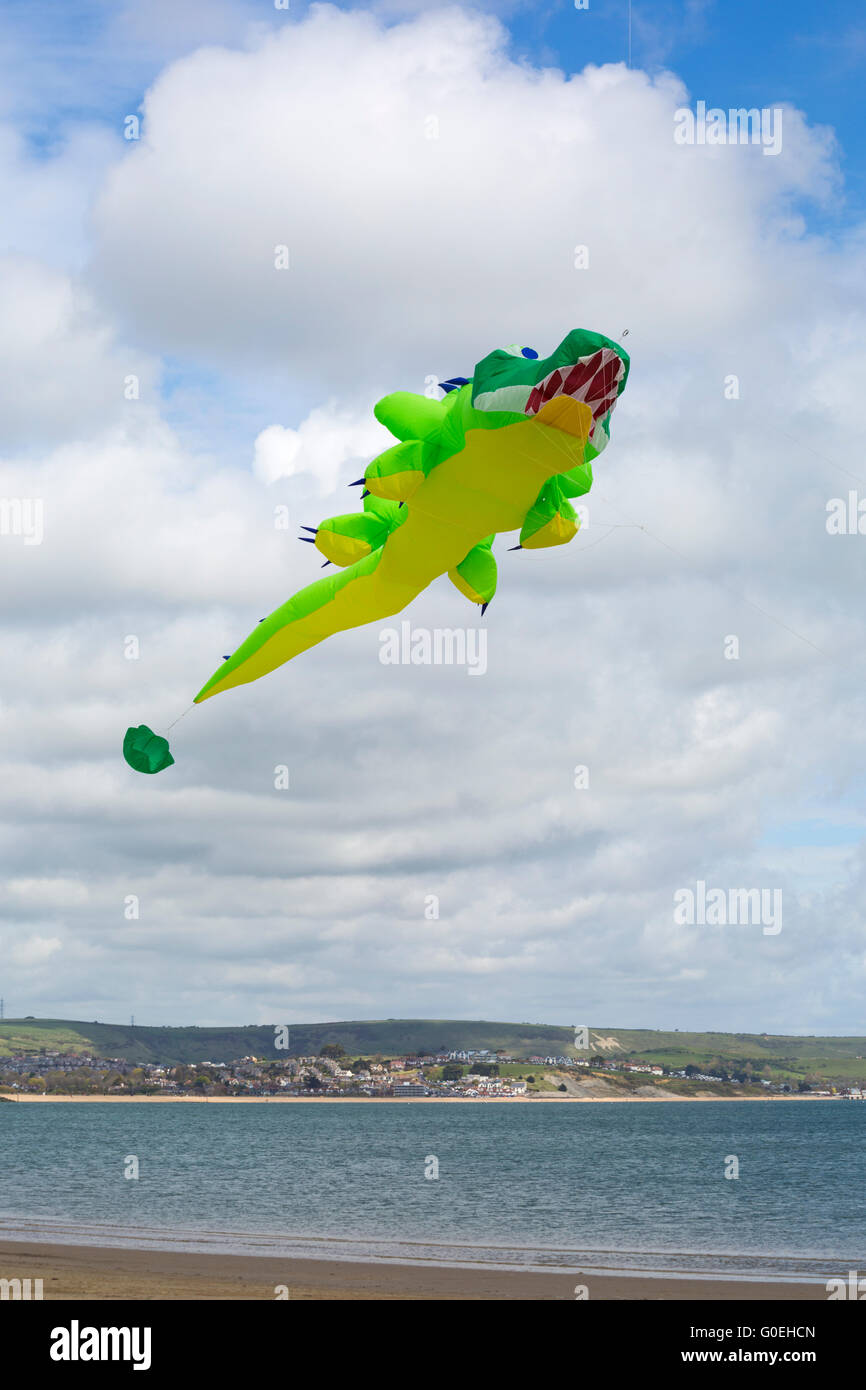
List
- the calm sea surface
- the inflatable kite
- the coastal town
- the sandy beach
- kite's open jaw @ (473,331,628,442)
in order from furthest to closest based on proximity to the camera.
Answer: the coastal town, the calm sea surface, the sandy beach, the inflatable kite, kite's open jaw @ (473,331,628,442)

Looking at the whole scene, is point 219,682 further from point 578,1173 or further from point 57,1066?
point 57,1066

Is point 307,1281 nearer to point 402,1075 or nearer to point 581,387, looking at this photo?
point 581,387

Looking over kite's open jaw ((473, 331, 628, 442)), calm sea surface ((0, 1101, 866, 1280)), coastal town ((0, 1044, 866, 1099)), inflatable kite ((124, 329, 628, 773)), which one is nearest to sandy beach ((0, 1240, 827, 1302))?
calm sea surface ((0, 1101, 866, 1280))

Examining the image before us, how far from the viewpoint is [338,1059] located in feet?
638

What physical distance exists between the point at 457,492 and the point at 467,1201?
36.1 meters

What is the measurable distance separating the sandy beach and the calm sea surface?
6.80 ft

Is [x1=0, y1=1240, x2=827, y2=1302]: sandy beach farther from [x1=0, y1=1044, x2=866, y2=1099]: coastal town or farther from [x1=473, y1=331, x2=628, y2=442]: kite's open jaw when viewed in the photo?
[x1=0, y1=1044, x2=866, y2=1099]: coastal town

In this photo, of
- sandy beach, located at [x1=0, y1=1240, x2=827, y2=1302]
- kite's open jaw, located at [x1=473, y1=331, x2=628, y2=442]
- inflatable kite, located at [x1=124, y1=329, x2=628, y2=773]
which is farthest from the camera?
sandy beach, located at [x1=0, y1=1240, x2=827, y2=1302]

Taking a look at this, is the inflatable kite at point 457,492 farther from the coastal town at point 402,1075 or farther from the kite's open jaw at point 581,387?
the coastal town at point 402,1075

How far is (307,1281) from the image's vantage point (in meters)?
20.7

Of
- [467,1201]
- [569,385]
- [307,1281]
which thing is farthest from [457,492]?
[467,1201]

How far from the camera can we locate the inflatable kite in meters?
6.70

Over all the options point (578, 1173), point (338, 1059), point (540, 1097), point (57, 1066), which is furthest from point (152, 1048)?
point (578, 1173)
